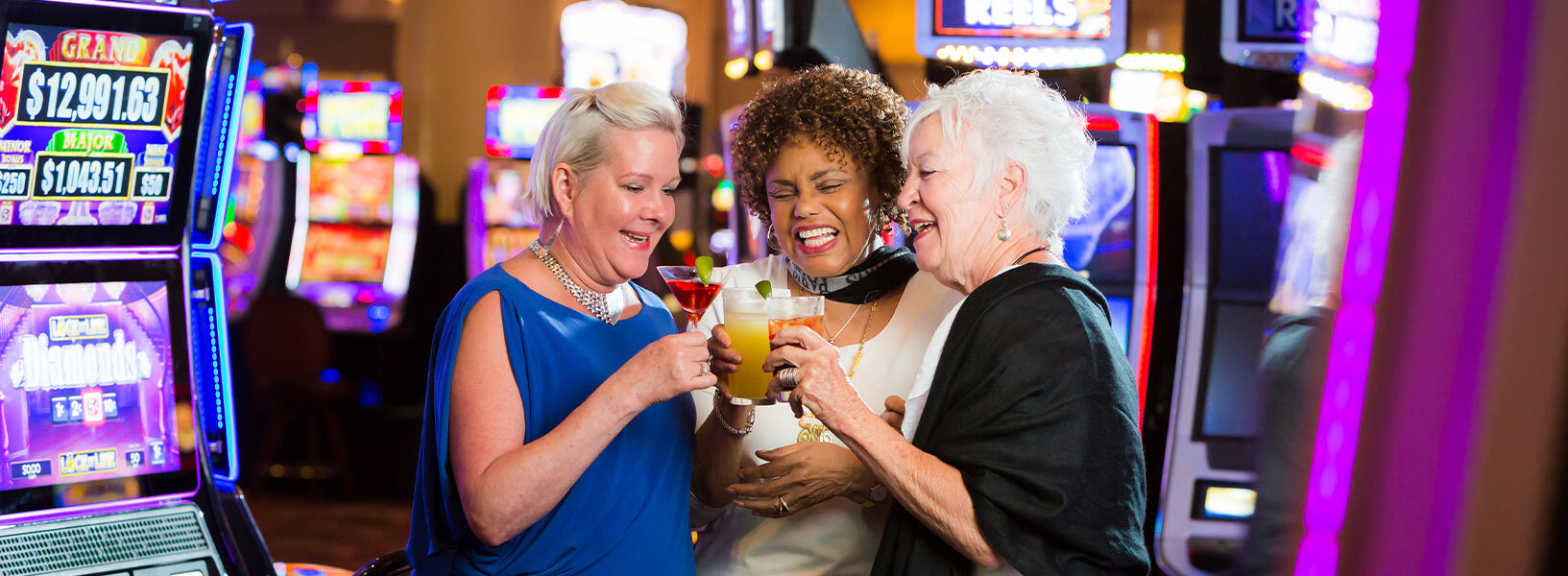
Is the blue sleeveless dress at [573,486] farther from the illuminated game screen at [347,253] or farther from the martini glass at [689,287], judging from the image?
the illuminated game screen at [347,253]

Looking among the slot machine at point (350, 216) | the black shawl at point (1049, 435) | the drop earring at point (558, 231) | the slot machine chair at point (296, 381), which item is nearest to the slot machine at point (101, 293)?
the drop earring at point (558, 231)

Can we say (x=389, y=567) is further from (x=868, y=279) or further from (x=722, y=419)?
(x=868, y=279)

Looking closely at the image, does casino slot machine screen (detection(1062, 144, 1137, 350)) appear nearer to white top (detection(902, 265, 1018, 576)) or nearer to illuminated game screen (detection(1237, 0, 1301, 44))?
illuminated game screen (detection(1237, 0, 1301, 44))

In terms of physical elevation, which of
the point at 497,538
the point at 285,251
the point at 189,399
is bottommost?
the point at 285,251

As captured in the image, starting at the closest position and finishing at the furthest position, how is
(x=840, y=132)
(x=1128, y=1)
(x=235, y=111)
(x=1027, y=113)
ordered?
(x=1027, y=113)
(x=840, y=132)
(x=235, y=111)
(x=1128, y=1)

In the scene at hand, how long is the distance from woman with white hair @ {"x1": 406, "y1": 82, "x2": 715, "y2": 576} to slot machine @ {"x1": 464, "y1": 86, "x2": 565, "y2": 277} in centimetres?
658

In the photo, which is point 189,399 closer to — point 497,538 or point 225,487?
point 225,487

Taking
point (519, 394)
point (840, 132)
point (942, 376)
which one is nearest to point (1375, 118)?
point (942, 376)

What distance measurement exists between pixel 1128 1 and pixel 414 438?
6154 millimetres

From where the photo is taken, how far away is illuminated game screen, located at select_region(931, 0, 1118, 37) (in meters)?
4.65

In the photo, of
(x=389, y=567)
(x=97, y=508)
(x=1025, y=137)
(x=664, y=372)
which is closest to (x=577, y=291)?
(x=664, y=372)

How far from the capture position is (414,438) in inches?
332

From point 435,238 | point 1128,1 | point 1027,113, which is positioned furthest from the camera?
point 435,238

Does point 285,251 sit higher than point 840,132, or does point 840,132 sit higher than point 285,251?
point 840,132
